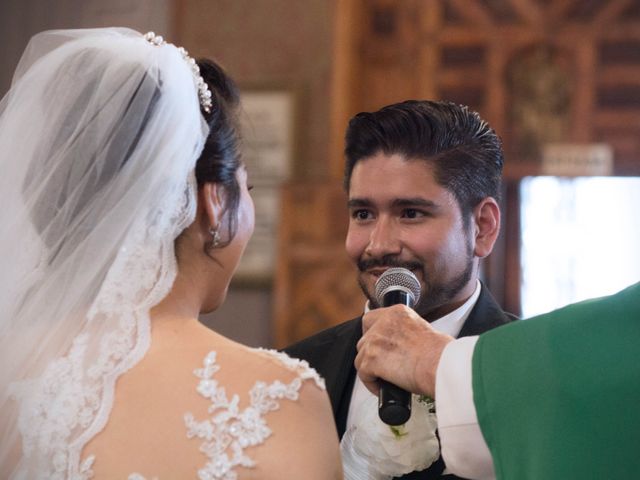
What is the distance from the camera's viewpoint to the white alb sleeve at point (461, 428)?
2.12 meters

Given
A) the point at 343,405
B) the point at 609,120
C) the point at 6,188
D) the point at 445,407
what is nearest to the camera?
the point at 445,407

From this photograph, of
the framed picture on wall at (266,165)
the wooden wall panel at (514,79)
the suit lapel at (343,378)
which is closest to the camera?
the suit lapel at (343,378)

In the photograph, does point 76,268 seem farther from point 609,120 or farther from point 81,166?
point 609,120

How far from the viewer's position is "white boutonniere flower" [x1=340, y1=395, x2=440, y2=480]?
260 centimetres

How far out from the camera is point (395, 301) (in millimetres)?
2600

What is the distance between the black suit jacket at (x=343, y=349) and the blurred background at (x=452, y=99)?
14.8ft

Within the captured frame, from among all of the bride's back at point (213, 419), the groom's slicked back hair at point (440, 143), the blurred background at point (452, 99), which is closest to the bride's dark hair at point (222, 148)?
the bride's back at point (213, 419)

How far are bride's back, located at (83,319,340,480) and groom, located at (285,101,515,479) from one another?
849 mm

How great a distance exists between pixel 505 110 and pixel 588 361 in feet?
19.5

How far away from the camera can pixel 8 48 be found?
359 inches

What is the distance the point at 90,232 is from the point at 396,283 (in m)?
0.79

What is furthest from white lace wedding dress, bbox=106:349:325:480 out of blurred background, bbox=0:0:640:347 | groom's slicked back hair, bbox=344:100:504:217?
blurred background, bbox=0:0:640:347

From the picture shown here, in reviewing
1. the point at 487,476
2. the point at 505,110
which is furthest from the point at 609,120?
the point at 487,476

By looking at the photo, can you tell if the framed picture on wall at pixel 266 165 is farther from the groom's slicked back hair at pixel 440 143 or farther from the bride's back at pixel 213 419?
the bride's back at pixel 213 419
